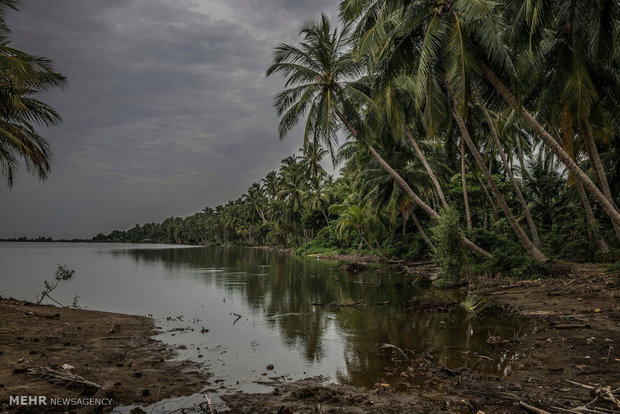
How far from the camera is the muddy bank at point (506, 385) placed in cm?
500

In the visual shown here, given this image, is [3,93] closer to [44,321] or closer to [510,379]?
[44,321]

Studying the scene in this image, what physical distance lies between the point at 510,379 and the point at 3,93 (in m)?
13.7

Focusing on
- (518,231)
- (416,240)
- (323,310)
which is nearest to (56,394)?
(323,310)

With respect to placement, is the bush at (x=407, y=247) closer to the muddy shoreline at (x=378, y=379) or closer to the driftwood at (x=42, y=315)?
the muddy shoreline at (x=378, y=379)

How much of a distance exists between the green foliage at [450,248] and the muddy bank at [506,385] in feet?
21.1

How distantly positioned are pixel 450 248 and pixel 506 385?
423 inches

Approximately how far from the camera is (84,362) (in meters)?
6.92

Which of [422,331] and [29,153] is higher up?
[29,153]

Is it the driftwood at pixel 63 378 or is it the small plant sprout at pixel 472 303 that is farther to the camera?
the small plant sprout at pixel 472 303

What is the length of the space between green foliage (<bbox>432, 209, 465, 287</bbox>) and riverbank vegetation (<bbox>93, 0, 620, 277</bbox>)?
59 millimetres

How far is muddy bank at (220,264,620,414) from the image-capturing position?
5.00m

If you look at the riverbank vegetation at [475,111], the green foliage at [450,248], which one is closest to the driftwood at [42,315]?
the riverbank vegetation at [475,111]

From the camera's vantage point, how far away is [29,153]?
11.5m

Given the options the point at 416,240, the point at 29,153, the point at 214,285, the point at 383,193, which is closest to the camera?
the point at 29,153
